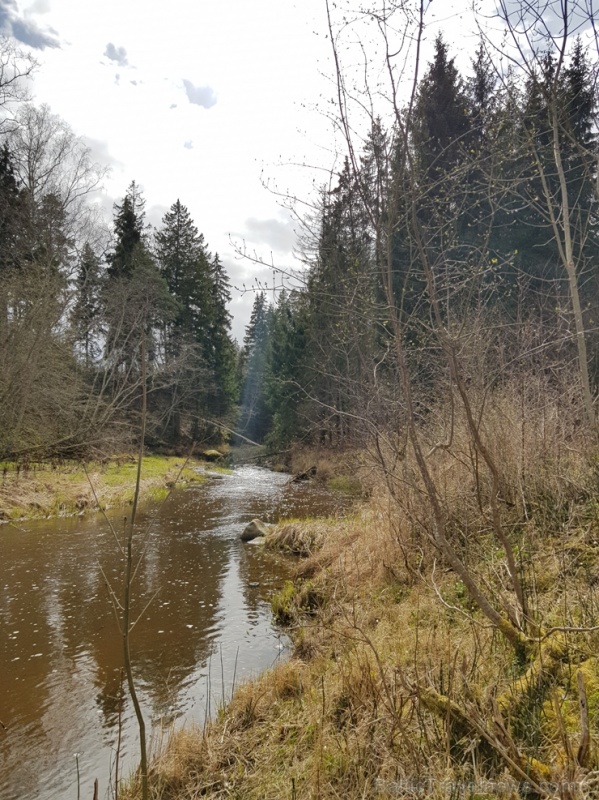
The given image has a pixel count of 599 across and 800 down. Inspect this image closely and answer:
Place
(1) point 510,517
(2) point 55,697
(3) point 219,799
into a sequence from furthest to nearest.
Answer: (1) point 510,517 < (2) point 55,697 < (3) point 219,799

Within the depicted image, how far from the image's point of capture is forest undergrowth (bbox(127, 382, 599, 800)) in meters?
2.10

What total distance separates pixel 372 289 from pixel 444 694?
10.4 ft

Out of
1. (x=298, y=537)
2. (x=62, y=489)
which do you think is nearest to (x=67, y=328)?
(x=62, y=489)

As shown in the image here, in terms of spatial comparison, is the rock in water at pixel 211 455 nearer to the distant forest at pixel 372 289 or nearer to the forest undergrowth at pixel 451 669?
the distant forest at pixel 372 289

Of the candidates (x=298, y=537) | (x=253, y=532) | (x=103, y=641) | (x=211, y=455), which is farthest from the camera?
(x=211, y=455)

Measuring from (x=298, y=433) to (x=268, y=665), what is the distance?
844 inches

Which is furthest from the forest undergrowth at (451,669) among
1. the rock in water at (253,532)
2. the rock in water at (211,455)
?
the rock in water at (211,455)

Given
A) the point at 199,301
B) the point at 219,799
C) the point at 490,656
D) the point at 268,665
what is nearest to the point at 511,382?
the point at 490,656

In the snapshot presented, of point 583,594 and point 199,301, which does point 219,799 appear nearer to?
point 583,594

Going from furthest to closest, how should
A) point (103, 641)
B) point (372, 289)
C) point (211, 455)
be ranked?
point (211, 455)
point (103, 641)
point (372, 289)

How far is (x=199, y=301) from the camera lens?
3206cm

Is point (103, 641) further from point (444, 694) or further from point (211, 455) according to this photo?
point (211, 455)

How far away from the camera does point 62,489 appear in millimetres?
13727

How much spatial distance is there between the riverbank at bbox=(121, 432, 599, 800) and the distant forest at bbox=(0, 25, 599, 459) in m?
1.40
